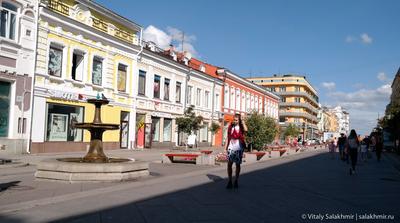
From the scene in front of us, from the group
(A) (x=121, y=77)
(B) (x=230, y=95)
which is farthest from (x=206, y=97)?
(A) (x=121, y=77)

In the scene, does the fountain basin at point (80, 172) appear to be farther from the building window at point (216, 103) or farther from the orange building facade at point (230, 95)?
the building window at point (216, 103)

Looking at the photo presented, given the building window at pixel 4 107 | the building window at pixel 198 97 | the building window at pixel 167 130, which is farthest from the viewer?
the building window at pixel 198 97

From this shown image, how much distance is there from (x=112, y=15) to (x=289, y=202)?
23664 millimetres

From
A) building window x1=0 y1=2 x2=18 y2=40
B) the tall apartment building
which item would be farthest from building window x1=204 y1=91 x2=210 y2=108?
the tall apartment building

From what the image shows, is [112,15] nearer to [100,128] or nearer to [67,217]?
[100,128]

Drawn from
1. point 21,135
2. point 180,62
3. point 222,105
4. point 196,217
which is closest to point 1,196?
point 196,217

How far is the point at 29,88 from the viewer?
2333cm

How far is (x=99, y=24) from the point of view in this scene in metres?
29.3

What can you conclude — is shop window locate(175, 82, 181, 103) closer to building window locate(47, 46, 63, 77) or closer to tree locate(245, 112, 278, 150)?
tree locate(245, 112, 278, 150)

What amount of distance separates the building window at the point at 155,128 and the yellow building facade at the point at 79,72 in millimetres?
3932

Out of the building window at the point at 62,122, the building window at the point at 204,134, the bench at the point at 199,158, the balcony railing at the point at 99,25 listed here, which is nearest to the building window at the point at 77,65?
the building window at the point at 62,122

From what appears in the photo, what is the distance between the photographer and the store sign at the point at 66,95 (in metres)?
25.2

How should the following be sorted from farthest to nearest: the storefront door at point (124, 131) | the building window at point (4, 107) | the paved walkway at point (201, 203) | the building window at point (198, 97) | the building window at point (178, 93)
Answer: the building window at point (198, 97)
the building window at point (178, 93)
the storefront door at point (124, 131)
the building window at point (4, 107)
the paved walkway at point (201, 203)

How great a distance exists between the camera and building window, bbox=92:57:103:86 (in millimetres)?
29188
